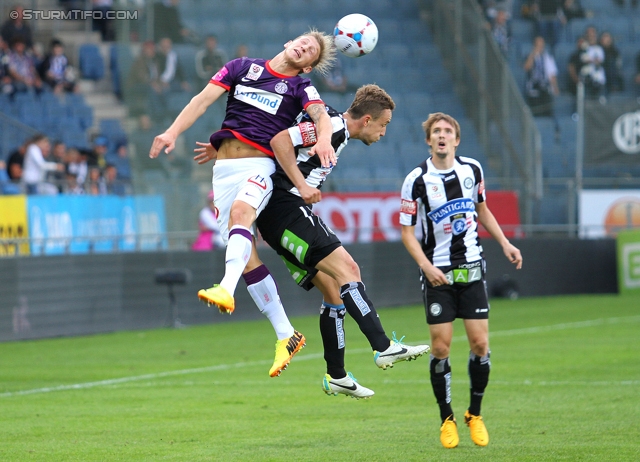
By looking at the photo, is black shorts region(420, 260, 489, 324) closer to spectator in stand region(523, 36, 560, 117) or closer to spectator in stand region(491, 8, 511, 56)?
spectator in stand region(523, 36, 560, 117)

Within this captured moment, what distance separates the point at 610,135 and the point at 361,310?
55.9 feet

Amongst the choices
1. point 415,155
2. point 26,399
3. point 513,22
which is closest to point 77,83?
point 415,155

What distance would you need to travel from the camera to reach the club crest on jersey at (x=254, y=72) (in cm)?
744

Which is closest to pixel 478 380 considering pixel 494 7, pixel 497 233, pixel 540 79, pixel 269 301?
pixel 497 233

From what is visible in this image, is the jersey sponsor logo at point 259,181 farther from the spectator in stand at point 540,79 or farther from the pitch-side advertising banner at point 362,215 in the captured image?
the spectator in stand at point 540,79

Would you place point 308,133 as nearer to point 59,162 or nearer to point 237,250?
point 237,250

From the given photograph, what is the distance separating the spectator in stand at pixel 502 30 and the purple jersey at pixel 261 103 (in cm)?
1746

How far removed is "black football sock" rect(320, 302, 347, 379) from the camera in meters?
7.68

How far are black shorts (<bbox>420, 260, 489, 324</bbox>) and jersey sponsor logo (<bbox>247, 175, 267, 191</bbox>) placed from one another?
6.12 ft

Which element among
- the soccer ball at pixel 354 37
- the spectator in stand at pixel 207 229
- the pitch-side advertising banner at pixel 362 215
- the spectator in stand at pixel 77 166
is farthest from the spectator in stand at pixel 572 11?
the soccer ball at pixel 354 37

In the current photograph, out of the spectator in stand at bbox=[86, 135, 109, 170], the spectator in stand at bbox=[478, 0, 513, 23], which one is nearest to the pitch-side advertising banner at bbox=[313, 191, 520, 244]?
the spectator in stand at bbox=[86, 135, 109, 170]

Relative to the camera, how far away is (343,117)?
7.59 meters

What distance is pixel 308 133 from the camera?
724 centimetres

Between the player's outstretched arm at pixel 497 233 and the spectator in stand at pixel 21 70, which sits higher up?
the spectator in stand at pixel 21 70
